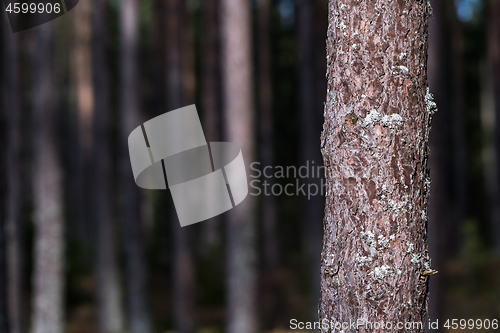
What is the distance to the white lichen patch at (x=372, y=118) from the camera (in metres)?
2.50

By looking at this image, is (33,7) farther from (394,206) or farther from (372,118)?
(394,206)

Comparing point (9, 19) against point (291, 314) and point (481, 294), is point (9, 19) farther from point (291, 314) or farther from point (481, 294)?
point (481, 294)

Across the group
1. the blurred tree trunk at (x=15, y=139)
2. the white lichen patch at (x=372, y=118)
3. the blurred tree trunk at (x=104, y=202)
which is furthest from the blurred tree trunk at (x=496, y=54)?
the white lichen patch at (x=372, y=118)

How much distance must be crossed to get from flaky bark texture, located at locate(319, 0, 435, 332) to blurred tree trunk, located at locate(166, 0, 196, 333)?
23.5ft

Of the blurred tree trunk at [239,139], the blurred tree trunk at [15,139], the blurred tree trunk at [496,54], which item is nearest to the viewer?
the blurred tree trunk at [239,139]

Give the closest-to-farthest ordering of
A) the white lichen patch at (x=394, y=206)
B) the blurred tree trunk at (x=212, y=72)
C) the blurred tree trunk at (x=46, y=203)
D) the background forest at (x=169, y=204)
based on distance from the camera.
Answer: the white lichen patch at (x=394, y=206), the background forest at (x=169, y=204), the blurred tree trunk at (x=46, y=203), the blurred tree trunk at (x=212, y=72)

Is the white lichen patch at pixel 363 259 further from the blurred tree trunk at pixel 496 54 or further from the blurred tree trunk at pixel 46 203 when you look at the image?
the blurred tree trunk at pixel 496 54

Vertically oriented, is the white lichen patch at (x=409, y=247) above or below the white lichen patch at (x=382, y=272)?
above

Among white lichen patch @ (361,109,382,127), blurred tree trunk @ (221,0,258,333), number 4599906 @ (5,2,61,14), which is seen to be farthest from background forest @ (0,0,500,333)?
white lichen patch @ (361,109,382,127)

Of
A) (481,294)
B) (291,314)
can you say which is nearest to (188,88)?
(291,314)

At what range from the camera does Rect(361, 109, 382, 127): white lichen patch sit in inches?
98.3

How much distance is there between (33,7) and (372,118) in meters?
8.34

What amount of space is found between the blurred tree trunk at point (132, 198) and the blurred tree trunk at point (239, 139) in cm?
331

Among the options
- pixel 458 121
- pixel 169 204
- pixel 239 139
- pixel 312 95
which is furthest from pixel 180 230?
pixel 458 121
